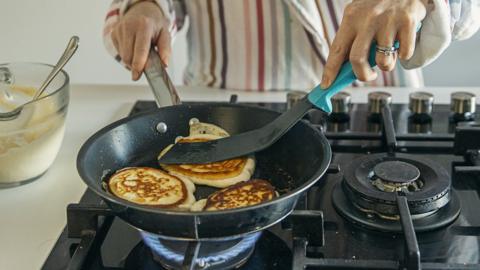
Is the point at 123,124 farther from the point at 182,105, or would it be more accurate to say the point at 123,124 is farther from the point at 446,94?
the point at 446,94

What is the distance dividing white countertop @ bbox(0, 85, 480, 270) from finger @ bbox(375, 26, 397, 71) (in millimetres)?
364

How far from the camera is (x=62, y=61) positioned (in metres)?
0.90

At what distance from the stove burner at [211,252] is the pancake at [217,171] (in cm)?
10

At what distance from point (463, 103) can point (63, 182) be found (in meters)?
0.57

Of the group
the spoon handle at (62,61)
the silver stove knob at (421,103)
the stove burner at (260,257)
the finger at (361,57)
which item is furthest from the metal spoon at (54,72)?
the silver stove knob at (421,103)

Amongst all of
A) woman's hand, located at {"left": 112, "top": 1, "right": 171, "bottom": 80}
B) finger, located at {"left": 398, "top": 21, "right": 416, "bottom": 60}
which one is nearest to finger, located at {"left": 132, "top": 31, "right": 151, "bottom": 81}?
woman's hand, located at {"left": 112, "top": 1, "right": 171, "bottom": 80}

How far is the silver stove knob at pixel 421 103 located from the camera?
1016 millimetres

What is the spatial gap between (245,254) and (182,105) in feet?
0.81

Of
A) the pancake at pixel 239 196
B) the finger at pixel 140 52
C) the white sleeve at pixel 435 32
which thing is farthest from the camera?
the finger at pixel 140 52

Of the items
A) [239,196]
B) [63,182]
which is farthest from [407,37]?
[63,182]

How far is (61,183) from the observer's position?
0.92 m

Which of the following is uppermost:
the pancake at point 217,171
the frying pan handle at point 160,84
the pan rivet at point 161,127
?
the frying pan handle at point 160,84

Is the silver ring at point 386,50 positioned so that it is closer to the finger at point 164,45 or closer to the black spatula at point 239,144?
the black spatula at point 239,144

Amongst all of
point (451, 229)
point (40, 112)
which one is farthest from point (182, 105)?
point (451, 229)
